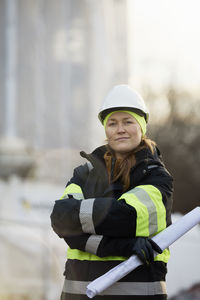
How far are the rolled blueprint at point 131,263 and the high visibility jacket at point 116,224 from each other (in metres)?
0.05

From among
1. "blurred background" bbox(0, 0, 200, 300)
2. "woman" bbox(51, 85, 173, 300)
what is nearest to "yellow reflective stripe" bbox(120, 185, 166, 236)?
"woman" bbox(51, 85, 173, 300)

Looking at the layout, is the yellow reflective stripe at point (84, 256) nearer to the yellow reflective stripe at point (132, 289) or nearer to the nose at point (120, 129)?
the yellow reflective stripe at point (132, 289)

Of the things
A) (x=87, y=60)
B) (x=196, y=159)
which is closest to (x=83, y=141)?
(x=87, y=60)

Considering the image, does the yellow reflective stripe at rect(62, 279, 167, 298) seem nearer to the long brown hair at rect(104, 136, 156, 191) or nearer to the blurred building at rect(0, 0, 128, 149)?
the long brown hair at rect(104, 136, 156, 191)

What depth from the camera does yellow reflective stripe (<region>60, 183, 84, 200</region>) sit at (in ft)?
7.56

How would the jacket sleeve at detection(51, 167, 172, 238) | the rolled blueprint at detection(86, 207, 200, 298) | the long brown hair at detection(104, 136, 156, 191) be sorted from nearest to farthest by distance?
1. the rolled blueprint at detection(86, 207, 200, 298)
2. the jacket sleeve at detection(51, 167, 172, 238)
3. the long brown hair at detection(104, 136, 156, 191)

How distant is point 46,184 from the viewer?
7.64 metres

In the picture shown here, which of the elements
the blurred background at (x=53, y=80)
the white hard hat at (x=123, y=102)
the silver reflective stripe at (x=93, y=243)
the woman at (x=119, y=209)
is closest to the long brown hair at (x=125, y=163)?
the woman at (x=119, y=209)

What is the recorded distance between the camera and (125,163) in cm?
233

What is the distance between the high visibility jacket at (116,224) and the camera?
2164 mm

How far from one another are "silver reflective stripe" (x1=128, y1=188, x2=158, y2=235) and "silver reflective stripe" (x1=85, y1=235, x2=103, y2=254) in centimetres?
19

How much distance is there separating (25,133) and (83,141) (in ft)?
2.68

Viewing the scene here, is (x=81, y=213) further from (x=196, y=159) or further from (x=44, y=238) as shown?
(x=196, y=159)

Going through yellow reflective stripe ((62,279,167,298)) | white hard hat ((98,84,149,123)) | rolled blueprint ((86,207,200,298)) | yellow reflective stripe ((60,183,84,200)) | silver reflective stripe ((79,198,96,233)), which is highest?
white hard hat ((98,84,149,123))
